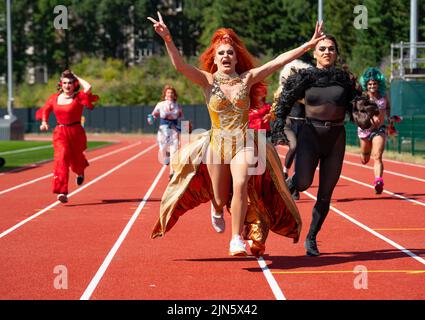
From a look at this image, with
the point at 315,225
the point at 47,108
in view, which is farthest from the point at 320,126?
the point at 47,108

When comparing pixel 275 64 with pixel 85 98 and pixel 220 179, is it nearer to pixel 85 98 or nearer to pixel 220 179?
pixel 220 179

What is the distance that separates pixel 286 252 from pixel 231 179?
3.74 ft

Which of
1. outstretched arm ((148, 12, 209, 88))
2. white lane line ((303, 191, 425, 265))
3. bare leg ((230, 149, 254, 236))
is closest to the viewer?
outstretched arm ((148, 12, 209, 88))

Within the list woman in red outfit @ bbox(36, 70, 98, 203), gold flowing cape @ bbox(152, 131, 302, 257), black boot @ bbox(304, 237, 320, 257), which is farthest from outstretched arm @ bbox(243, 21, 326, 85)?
woman in red outfit @ bbox(36, 70, 98, 203)

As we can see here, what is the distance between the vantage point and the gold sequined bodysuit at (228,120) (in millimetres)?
8367

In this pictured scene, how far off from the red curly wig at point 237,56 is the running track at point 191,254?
1.62 m

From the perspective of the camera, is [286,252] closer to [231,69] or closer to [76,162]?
[231,69]

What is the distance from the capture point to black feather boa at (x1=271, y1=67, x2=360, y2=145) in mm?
8836

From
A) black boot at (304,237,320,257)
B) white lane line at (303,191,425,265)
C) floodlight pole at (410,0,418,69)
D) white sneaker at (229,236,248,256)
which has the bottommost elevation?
white lane line at (303,191,425,265)

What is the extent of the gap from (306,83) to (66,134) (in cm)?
643

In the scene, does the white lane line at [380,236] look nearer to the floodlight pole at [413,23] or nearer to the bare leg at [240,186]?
the bare leg at [240,186]

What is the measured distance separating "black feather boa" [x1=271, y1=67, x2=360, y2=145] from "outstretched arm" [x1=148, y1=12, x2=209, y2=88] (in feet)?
2.97

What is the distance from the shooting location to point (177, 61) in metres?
8.11

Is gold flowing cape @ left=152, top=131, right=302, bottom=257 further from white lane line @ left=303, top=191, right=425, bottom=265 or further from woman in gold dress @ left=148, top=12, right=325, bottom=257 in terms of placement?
white lane line @ left=303, top=191, right=425, bottom=265
